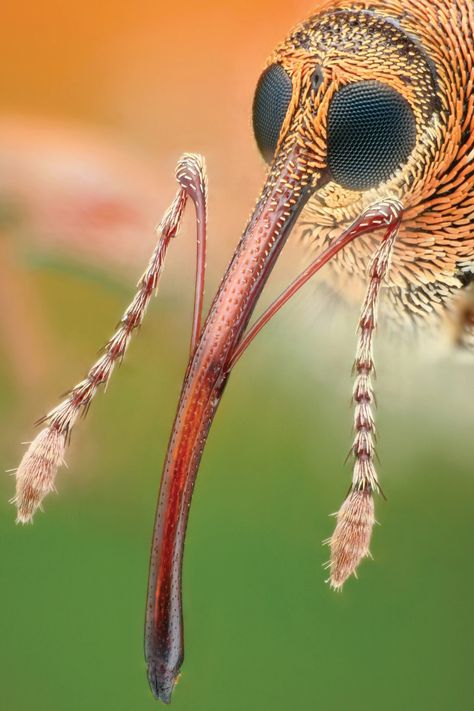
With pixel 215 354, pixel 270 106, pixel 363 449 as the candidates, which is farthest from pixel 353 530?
pixel 270 106

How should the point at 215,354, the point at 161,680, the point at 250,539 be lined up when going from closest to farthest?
the point at 215,354 → the point at 161,680 → the point at 250,539

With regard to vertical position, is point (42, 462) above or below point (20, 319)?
below

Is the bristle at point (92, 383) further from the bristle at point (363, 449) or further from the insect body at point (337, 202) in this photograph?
the bristle at point (363, 449)

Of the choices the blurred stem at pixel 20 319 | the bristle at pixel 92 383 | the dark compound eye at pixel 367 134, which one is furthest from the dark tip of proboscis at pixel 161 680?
the dark compound eye at pixel 367 134

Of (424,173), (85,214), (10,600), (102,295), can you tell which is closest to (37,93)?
(85,214)

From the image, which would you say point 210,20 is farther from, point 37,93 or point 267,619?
point 267,619

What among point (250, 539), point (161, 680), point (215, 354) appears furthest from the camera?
point (250, 539)

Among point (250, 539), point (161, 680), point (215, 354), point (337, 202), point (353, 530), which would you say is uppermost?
point (337, 202)

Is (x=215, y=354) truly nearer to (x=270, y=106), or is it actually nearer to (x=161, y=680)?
(x=270, y=106)
